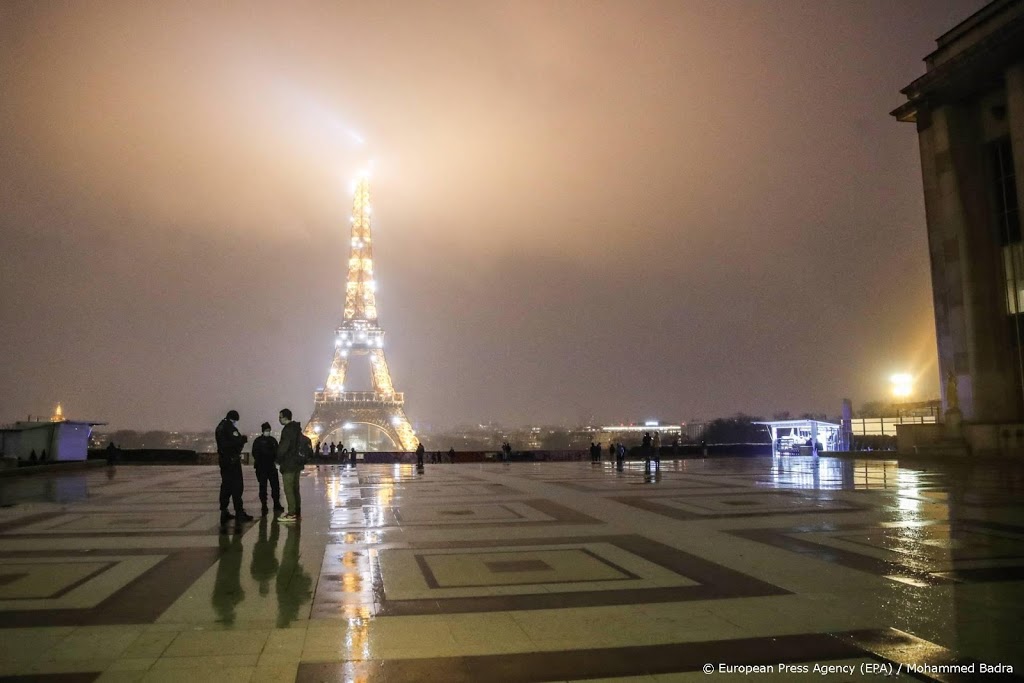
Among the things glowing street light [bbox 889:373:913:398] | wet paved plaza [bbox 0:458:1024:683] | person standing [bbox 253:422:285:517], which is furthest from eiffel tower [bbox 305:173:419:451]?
wet paved plaza [bbox 0:458:1024:683]

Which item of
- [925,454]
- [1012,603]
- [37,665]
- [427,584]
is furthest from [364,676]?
[925,454]

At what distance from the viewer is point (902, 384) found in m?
38.8

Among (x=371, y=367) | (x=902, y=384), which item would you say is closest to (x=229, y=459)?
(x=902, y=384)

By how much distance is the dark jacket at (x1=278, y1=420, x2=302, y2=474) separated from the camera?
1144cm

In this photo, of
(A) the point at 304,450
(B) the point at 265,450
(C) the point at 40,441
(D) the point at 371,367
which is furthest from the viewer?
(D) the point at 371,367

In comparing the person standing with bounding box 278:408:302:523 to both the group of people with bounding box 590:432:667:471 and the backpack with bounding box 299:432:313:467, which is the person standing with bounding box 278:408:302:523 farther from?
the group of people with bounding box 590:432:667:471

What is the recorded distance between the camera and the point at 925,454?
29375 millimetres

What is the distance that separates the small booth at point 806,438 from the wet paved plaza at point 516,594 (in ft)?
81.1

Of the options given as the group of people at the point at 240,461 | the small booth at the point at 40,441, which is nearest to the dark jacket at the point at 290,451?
the group of people at the point at 240,461

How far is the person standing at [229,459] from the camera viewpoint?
11.1m

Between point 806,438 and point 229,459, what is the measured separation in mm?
35174

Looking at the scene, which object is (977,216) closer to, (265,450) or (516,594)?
(265,450)

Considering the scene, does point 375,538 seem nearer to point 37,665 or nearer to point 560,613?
point 560,613

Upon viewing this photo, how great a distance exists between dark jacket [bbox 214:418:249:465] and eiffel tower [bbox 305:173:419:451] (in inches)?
2576
